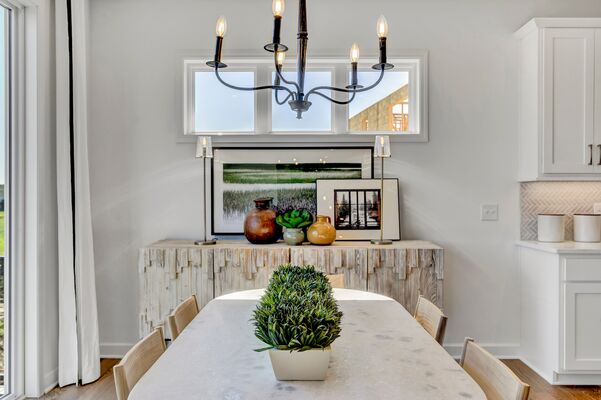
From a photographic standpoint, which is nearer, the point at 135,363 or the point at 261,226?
the point at 135,363

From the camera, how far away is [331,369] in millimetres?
1203

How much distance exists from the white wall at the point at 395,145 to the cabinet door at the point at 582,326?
51 centimetres

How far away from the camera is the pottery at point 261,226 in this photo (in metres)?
3.01

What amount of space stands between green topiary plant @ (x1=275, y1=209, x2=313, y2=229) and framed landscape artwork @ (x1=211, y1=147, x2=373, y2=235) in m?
0.26

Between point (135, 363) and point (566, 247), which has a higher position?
point (566, 247)

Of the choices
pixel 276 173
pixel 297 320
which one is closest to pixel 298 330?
pixel 297 320

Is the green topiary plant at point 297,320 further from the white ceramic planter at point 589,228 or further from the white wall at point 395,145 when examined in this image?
the white ceramic planter at point 589,228

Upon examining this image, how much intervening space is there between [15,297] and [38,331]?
0.82ft

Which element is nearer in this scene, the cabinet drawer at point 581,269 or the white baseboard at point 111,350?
the cabinet drawer at point 581,269

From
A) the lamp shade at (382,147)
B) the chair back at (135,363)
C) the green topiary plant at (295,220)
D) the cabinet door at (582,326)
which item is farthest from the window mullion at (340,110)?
the chair back at (135,363)

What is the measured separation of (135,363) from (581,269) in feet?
8.74

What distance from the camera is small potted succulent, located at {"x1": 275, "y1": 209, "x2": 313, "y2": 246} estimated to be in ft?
9.70

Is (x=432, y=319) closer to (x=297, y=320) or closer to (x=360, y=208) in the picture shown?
(x=297, y=320)

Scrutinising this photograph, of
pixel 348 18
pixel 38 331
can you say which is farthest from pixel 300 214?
pixel 38 331
